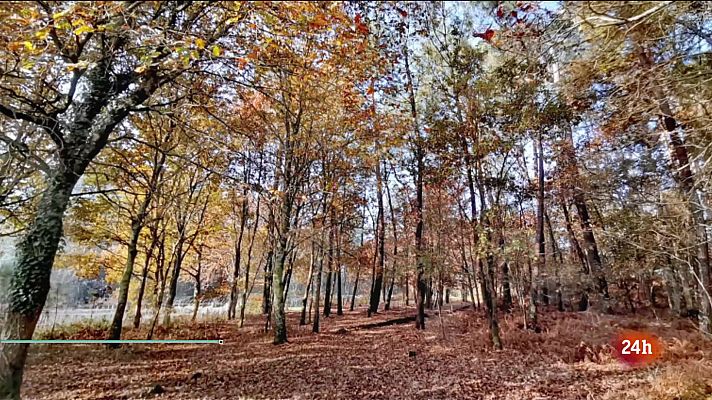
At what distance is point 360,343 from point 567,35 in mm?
8881

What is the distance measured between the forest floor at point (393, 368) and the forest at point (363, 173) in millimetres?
73

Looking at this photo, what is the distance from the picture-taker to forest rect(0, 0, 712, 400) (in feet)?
12.3

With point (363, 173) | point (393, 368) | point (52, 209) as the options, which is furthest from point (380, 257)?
point (52, 209)

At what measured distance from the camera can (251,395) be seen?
5.45m

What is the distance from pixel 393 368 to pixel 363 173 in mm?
9691

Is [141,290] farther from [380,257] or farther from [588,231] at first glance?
[588,231]

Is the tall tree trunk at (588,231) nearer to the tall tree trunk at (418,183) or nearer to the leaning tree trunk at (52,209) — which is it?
the tall tree trunk at (418,183)

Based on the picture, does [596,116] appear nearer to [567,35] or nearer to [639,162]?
[639,162]

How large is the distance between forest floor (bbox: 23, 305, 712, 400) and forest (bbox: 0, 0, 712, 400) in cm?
7

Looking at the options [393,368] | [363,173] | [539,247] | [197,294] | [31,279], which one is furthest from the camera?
[363,173]

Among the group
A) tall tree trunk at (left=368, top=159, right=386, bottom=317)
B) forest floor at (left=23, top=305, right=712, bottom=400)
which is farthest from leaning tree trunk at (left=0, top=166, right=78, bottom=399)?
tall tree trunk at (left=368, top=159, right=386, bottom=317)

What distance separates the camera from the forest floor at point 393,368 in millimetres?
5383

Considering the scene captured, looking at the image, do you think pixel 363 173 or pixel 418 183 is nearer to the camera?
pixel 418 183

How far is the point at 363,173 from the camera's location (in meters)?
15.6
